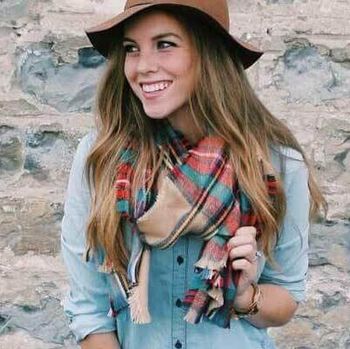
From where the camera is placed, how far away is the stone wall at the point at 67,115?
2.90 metres

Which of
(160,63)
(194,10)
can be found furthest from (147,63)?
(194,10)

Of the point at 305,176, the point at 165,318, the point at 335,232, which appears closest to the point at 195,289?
the point at 165,318

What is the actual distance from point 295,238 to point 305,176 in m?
0.14

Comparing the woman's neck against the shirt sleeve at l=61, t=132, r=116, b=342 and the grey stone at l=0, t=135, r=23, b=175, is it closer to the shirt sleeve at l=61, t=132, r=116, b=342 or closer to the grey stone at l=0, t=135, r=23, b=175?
the shirt sleeve at l=61, t=132, r=116, b=342

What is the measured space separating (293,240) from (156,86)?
1.54 feet

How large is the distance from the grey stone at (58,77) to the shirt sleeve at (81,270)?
1.01 meters

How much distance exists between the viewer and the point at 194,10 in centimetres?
181

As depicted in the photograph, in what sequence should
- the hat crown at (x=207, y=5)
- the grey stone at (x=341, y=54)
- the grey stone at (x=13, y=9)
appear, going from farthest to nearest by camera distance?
1. the grey stone at (x=341, y=54)
2. the grey stone at (x=13, y=9)
3. the hat crown at (x=207, y=5)

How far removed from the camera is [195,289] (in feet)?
6.01

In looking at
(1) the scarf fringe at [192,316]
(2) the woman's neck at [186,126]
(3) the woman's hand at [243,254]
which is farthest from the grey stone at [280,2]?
(1) the scarf fringe at [192,316]

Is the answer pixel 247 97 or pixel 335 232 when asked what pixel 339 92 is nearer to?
pixel 335 232

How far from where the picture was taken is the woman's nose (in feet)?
5.96

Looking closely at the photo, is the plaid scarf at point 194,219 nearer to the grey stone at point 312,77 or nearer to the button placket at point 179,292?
the button placket at point 179,292

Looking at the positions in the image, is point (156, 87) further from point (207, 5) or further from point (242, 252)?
point (242, 252)
